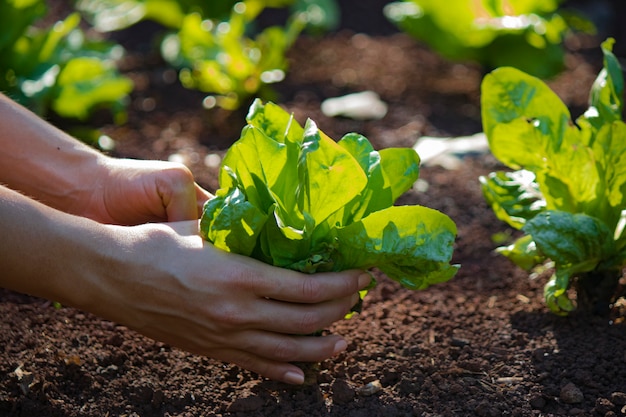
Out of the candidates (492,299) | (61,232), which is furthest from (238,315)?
(492,299)

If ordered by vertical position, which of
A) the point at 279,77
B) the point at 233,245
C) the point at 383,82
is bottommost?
the point at 383,82

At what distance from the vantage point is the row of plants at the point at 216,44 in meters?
3.38

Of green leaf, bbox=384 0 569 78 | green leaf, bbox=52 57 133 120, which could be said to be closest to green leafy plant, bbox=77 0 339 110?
green leaf, bbox=52 57 133 120

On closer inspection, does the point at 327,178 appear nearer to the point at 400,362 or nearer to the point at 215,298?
the point at 215,298

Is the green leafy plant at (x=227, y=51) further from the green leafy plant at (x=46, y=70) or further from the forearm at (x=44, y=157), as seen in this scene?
the forearm at (x=44, y=157)

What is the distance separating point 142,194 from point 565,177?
3.47ft

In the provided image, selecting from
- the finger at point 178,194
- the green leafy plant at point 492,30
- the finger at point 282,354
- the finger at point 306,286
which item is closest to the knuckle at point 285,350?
the finger at point 282,354

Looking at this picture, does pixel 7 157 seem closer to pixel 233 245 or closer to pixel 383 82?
pixel 233 245

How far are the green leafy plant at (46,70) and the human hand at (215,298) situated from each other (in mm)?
1739

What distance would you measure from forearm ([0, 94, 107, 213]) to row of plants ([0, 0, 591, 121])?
3.80ft

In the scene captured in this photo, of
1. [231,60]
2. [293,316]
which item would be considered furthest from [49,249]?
[231,60]

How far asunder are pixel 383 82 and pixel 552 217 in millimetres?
2159

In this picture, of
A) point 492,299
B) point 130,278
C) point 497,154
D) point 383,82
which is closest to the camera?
point 130,278

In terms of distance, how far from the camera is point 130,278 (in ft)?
5.61
